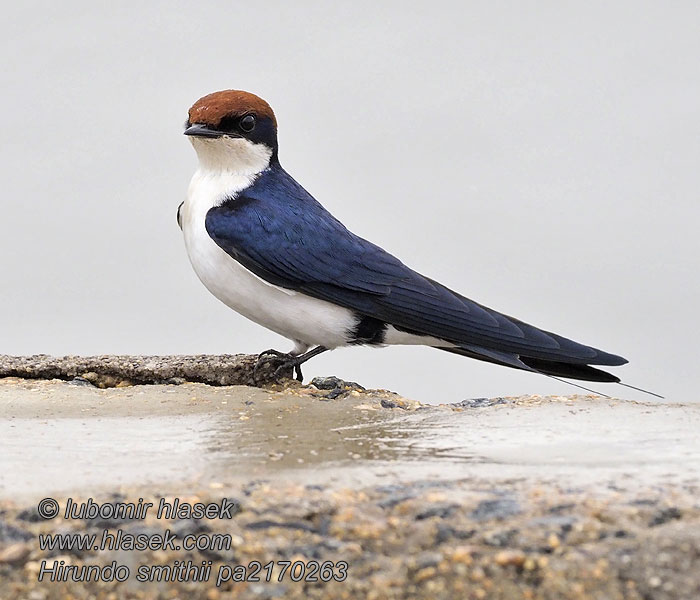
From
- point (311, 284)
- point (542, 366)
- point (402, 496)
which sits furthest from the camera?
point (542, 366)

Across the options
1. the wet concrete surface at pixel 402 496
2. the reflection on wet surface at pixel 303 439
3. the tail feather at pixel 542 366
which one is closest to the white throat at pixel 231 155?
the reflection on wet surface at pixel 303 439

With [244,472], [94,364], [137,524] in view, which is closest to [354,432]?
[244,472]

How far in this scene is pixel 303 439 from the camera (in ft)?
10.4

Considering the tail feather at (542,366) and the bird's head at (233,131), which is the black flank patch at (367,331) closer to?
the tail feather at (542,366)

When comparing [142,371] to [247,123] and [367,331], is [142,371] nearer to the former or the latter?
[367,331]

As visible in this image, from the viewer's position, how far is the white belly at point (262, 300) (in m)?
4.35

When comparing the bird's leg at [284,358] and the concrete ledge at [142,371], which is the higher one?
the bird's leg at [284,358]

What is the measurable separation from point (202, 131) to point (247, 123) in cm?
20

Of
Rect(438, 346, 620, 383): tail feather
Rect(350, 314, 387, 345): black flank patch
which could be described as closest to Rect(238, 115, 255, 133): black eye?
Rect(350, 314, 387, 345): black flank patch

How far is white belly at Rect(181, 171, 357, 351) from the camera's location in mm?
4352

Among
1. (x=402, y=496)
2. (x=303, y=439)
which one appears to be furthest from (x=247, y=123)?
(x=402, y=496)

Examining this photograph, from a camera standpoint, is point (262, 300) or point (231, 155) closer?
point (262, 300)

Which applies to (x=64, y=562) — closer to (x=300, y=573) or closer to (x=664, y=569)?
(x=300, y=573)

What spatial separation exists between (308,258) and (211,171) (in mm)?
573
